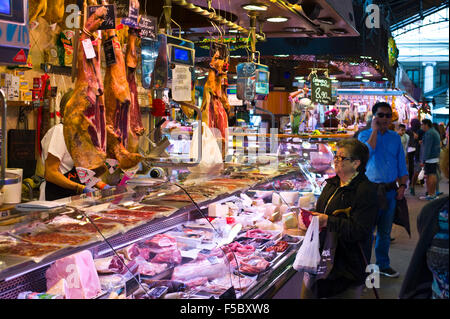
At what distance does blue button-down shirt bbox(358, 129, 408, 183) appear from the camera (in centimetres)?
608

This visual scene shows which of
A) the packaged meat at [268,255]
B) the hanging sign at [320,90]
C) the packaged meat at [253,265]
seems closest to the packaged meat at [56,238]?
the packaged meat at [253,265]

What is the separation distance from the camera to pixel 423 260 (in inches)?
64.2

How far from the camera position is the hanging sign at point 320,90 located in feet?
33.8

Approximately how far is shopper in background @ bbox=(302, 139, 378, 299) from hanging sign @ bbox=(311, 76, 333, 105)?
7.03 metres

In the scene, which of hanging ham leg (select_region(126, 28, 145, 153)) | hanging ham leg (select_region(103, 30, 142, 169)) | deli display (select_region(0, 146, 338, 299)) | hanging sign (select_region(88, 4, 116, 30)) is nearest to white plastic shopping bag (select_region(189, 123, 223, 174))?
deli display (select_region(0, 146, 338, 299))

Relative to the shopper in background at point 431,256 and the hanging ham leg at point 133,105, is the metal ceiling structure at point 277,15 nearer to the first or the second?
the hanging ham leg at point 133,105

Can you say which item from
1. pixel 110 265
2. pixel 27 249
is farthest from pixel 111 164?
pixel 27 249

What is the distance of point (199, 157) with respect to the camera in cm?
441

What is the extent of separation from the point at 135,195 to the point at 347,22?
423 centimetres

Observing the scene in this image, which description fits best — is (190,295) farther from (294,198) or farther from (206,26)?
(206,26)

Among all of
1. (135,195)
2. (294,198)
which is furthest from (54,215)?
(294,198)

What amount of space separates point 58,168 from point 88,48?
1.21 meters

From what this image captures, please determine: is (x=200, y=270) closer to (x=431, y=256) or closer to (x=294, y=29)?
(x=431, y=256)

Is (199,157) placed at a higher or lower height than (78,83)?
lower
